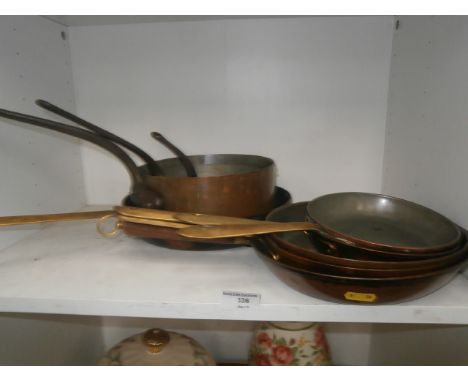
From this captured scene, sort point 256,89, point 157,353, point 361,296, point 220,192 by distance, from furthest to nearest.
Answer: point 256,89, point 157,353, point 220,192, point 361,296

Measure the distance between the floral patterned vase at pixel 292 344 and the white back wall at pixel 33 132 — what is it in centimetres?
49

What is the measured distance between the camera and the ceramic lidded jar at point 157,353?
0.61 metres

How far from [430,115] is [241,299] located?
0.41 meters

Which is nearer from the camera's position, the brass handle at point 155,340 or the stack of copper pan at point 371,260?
the stack of copper pan at point 371,260

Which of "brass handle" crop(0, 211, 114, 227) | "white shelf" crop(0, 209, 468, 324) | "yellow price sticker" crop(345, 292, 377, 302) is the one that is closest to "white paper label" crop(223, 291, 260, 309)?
"white shelf" crop(0, 209, 468, 324)

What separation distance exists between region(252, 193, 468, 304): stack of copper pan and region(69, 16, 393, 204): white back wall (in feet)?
0.82

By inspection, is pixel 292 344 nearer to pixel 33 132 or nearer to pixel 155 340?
pixel 155 340

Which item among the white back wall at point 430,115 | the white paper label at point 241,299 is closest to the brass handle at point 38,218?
the white paper label at point 241,299

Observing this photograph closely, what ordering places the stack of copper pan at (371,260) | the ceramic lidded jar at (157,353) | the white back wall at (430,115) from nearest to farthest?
the stack of copper pan at (371,260)
the white back wall at (430,115)
the ceramic lidded jar at (157,353)

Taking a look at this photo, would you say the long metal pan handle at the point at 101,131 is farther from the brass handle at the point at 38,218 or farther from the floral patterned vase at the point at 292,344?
the floral patterned vase at the point at 292,344

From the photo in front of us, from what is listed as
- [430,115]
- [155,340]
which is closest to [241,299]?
[155,340]

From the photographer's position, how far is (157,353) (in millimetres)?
611

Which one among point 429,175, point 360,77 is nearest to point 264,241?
point 429,175
